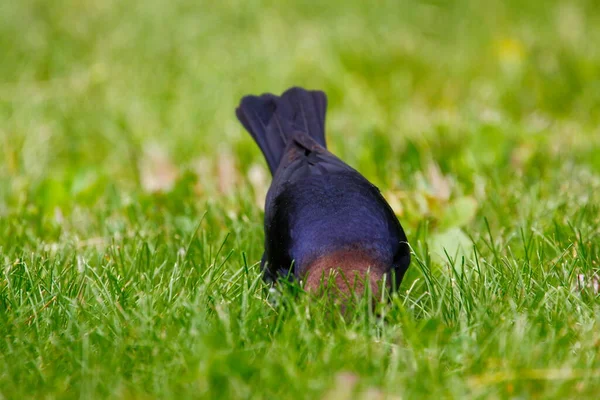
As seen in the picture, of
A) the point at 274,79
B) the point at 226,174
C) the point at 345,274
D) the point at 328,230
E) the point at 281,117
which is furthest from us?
the point at 274,79

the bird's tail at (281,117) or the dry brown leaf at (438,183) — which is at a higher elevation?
the bird's tail at (281,117)

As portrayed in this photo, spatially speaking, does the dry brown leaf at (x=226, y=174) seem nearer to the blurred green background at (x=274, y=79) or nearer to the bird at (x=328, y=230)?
the blurred green background at (x=274, y=79)

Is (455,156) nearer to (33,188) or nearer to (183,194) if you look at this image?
(183,194)

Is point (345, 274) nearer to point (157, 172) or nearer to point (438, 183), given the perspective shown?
point (438, 183)

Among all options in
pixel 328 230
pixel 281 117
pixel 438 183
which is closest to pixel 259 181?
pixel 281 117

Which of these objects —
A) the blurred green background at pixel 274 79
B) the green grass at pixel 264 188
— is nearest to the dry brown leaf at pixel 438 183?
the green grass at pixel 264 188
